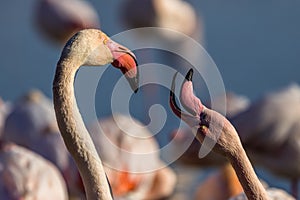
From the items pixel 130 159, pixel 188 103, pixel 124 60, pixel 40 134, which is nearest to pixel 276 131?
pixel 130 159

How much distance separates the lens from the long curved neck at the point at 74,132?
5.98ft

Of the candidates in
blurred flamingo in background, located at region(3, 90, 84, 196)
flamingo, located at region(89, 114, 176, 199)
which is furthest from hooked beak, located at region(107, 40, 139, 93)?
blurred flamingo in background, located at region(3, 90, 84, 196)

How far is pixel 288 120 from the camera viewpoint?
4.61 m

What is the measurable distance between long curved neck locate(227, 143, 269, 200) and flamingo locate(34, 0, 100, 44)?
6178 millimetres

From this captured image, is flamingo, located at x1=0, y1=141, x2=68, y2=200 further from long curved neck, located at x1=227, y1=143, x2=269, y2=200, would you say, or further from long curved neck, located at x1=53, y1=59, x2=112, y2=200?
long curved neck, located at x1=227, y1=143, x2=269, y2=200

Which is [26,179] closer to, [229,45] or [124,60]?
[124,60]

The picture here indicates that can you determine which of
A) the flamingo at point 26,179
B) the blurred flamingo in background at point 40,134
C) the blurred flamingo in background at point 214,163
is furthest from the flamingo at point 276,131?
the flamingo at point 26,179

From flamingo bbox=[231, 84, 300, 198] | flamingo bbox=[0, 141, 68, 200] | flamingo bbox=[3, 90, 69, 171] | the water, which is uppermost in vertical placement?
flamingo bbox=[0, 141, 68, 200]

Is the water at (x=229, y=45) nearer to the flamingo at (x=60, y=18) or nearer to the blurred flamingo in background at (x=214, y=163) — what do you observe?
the flamingo at (x=60, y=18)

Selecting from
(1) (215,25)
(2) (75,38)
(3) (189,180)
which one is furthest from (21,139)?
(1) (215,25)

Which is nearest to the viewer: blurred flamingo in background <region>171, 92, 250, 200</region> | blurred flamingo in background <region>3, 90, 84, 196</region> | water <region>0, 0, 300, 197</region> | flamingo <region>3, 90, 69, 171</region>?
blurred flamingo in background <region>171, 92, 250, 200</region>

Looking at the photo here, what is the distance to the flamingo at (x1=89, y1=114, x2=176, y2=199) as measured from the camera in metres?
4.60

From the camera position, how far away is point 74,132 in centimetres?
184

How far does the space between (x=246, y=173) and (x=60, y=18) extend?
256 inches
